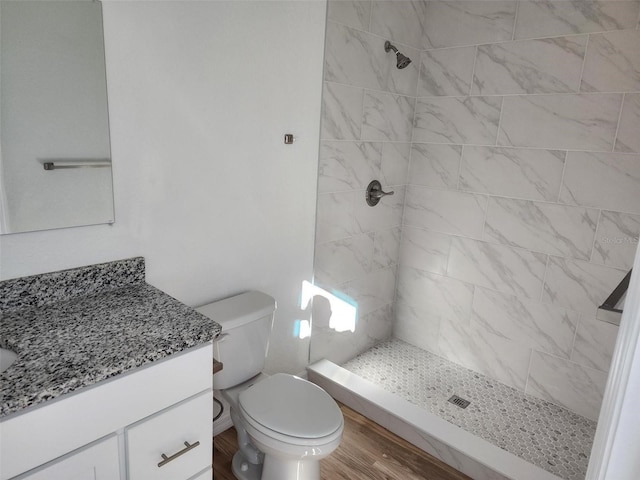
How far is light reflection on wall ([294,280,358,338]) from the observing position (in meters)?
2.50

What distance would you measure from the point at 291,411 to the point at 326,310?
3.11ft

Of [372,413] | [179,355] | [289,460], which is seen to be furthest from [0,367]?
[372,413]

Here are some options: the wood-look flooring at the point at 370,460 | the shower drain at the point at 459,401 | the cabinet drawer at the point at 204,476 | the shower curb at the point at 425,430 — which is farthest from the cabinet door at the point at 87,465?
the shower drain at the point at 459,401

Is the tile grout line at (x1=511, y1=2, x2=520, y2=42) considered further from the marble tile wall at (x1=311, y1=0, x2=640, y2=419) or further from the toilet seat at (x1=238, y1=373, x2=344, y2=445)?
the toilet seat at (x1=238, y1=373, x2=344, y2=445)

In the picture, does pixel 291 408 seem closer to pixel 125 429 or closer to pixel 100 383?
pixel 125 429

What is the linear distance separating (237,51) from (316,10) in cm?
53

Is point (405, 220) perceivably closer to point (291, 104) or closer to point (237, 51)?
point (291, 104)

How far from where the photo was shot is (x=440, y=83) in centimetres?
277

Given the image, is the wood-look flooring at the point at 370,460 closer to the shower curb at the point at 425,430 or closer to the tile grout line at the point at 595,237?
the shower curb at the point at 425,430

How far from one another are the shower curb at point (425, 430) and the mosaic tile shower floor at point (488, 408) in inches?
6.5

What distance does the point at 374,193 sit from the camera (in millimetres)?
2729

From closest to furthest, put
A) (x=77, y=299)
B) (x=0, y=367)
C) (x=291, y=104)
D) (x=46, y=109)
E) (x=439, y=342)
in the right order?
(x=0, y=367), (x=46, y=109), (x=77, y=299), (x=291, y=104), (x=439, y=342)

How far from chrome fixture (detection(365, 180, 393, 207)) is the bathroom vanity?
1499mm

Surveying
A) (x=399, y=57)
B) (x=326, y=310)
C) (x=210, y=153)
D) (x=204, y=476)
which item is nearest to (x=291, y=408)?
(x=204, y=476)
